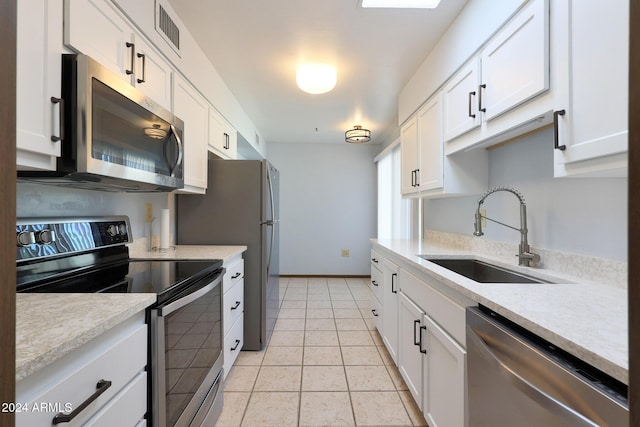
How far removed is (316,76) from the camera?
8.02ft

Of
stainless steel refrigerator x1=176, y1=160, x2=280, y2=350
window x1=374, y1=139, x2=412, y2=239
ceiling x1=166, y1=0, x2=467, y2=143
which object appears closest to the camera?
ceiling x1=166, y1=0, x2=467, y2=143

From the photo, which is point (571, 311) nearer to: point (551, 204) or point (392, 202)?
point (551, 204)

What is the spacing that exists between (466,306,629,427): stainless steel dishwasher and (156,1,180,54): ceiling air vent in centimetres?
210

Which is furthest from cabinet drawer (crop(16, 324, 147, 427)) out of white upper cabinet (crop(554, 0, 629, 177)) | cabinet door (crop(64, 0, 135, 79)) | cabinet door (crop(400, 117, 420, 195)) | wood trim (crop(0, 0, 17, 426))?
cabinet door (crop(400, 117, 420, 195))

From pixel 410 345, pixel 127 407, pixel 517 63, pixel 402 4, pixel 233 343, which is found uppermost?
pixel 402 4

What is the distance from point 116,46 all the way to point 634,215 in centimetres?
175

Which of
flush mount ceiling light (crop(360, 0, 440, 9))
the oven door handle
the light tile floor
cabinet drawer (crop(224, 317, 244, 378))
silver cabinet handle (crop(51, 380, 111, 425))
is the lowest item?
the light tile floor

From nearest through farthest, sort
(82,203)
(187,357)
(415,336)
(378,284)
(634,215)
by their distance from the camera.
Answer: (634,215)
(187,357)
(82,203)
(415,336)
(378,284)

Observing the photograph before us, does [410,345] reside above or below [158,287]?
below

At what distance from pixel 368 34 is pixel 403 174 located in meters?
1.37

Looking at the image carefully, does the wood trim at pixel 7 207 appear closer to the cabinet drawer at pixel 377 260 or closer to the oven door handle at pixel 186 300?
the oven door handle at pixel 186 300

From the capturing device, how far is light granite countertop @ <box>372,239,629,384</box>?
63 cm

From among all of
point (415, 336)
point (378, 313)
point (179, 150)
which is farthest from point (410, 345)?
point (179, 150)

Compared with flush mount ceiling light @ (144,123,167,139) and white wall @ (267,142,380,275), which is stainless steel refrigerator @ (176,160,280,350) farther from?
white wall @ (267,142,380,275)
